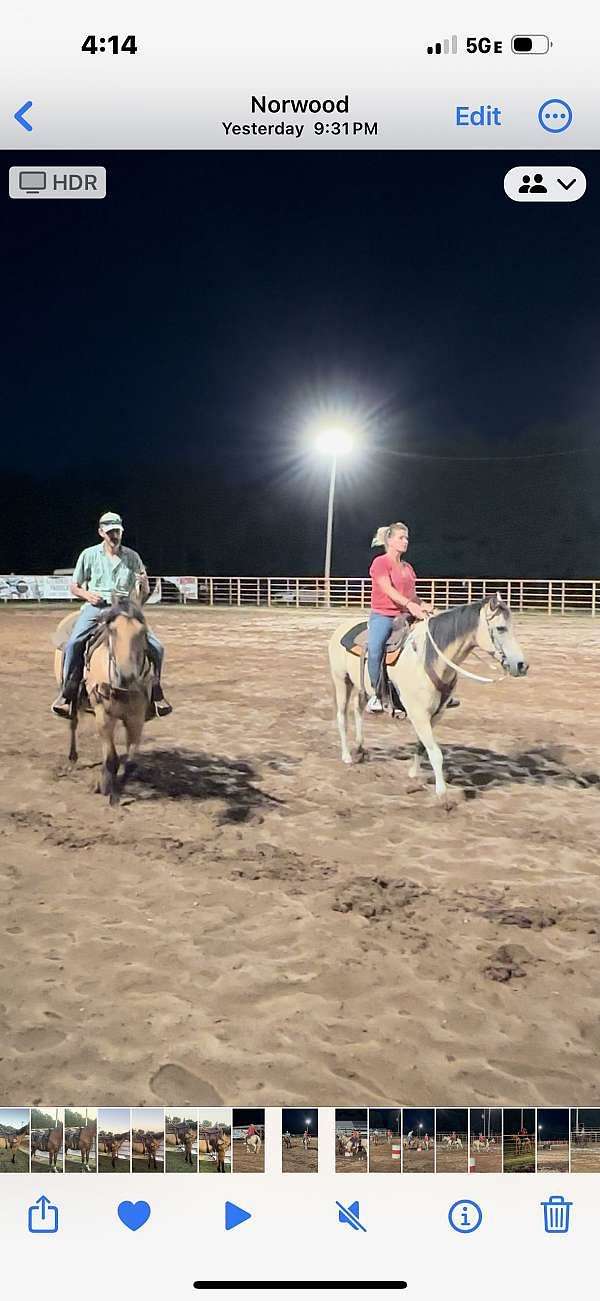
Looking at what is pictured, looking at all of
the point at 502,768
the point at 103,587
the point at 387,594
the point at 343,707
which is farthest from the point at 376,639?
the point at 103,587

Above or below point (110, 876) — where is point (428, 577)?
above

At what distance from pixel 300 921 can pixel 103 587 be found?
2030mm

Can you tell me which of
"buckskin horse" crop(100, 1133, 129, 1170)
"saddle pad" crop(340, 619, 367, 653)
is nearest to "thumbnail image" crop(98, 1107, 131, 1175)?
"buckskin horse" crop(100, 1133, 129, 1170)

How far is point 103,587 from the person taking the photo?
3684 millimetres

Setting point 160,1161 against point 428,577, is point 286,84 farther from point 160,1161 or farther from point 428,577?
point 160,1161

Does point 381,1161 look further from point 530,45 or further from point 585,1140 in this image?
point 530,45

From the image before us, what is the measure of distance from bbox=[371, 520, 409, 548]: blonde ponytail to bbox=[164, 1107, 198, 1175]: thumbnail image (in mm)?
2389

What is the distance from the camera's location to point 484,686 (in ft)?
24.5

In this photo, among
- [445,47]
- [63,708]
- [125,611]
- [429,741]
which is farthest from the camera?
[63,708]

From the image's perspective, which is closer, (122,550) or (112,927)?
(112,927)
